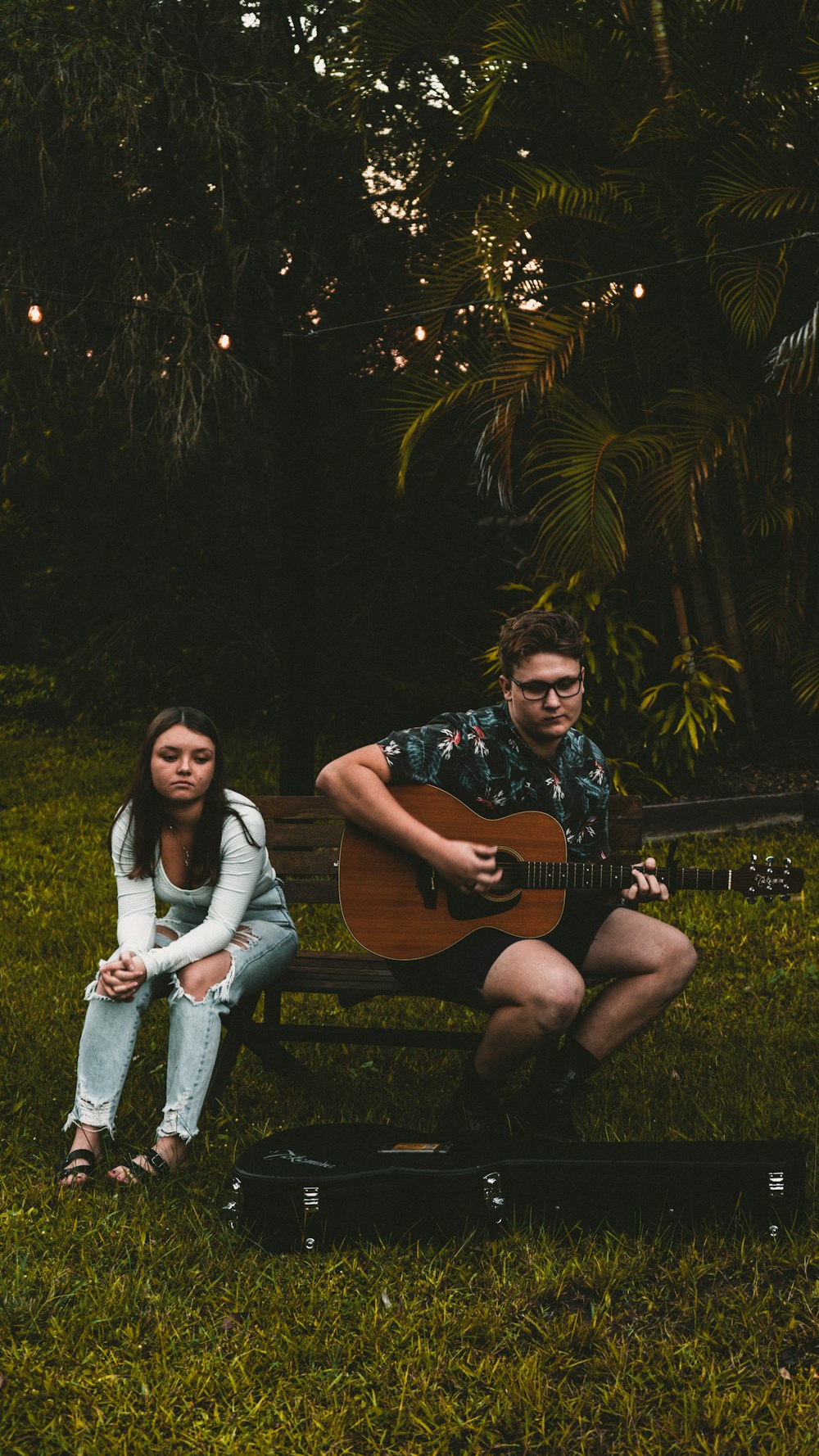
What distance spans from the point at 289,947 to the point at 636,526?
524 cm

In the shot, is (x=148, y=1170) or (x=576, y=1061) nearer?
(x=148, y=1170)

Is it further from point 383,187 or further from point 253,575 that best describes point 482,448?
point 253,575

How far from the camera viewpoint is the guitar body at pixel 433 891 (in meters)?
3.44

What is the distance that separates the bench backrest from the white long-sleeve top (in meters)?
0.44

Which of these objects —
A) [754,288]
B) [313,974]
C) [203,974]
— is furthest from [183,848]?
[754,288]

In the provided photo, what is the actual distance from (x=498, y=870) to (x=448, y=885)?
0.15 meters

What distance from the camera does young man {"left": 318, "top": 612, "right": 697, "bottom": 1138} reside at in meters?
3.36

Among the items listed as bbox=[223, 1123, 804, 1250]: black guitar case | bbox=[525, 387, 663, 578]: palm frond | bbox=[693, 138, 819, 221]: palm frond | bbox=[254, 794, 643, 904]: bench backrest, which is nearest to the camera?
bbox=[223, 1123, 804, 1250]: black guitar case

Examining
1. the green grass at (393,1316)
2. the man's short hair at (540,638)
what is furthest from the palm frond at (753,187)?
the green grass at (393,1316)

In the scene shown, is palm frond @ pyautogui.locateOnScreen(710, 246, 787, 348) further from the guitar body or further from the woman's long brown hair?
the woman's long brown hair

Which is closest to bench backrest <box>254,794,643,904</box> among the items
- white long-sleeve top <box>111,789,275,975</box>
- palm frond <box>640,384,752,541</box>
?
white long-sleeve top <box>111,789,275,975</box>

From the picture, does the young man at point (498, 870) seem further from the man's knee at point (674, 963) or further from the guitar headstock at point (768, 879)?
the guitar headstock at point (768, 879)

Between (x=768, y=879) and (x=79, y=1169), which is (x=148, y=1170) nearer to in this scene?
(x=79, y=1169)

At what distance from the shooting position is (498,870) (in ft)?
11.1
